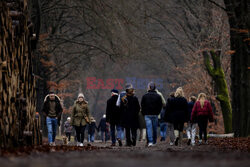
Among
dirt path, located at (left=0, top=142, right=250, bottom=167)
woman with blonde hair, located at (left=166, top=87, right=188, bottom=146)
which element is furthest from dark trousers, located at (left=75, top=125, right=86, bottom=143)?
dirt path, located at (left=0, top=142, right=250, bottom=167)

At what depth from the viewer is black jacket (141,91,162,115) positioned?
16.5m

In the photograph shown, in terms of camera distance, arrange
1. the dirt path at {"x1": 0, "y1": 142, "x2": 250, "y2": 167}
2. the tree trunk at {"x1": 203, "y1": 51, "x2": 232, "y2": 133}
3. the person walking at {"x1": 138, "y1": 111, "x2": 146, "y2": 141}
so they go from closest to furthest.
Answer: the dirt path at {"x1": 0, "y1": 142, "x2": 250, "y2": 167} → the tree trunk at {"x1": 203, "y1": 51, "x2": 232, "y2": 133} → the person walking at {"x1": 138, "y1": 111, "x2": 146, "y2": 141}

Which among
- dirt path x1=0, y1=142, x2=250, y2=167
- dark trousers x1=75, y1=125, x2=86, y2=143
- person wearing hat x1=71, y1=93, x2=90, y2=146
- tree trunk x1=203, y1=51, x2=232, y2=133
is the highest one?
tree trunk x1=203, y1=51, x2=232, y2=133

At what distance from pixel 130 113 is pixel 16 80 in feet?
17.1

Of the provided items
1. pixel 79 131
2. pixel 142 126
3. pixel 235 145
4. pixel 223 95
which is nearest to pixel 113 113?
pixel 79 131

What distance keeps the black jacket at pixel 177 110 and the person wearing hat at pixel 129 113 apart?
1.05m

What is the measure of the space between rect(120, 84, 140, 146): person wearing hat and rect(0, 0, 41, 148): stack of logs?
2937 mm

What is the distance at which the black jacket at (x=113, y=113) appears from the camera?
1772 centimetres

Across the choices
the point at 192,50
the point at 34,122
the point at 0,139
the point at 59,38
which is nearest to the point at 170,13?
the point at 192,50

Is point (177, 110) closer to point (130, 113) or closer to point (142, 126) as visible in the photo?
point (130, 113)

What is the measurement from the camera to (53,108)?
18156mm

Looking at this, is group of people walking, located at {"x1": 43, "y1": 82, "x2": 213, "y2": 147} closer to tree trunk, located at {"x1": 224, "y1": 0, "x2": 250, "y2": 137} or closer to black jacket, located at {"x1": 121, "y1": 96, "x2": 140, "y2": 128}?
black jacket, located at {"x1": 121, "y1": 96, "x2": 140, "y2": 128}

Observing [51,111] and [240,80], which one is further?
[240,80]

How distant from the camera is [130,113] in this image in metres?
16.9
